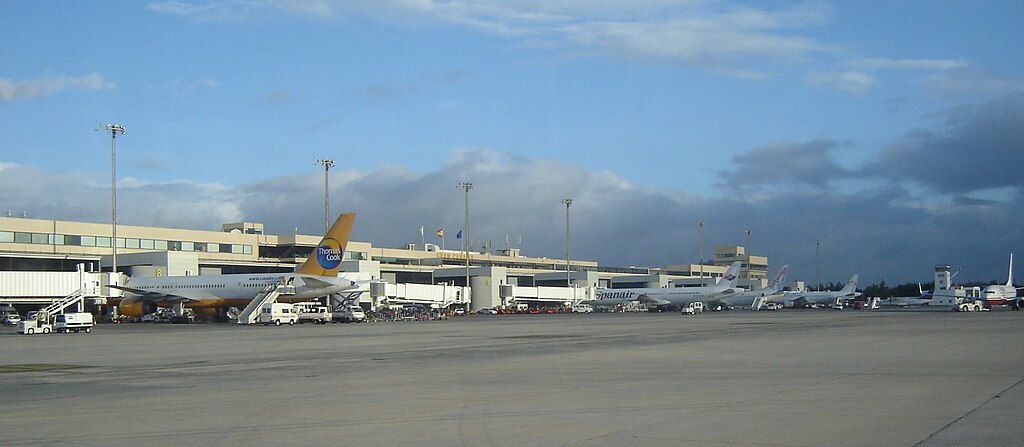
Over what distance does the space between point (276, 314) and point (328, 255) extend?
343 inches

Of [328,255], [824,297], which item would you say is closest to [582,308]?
[824,297]

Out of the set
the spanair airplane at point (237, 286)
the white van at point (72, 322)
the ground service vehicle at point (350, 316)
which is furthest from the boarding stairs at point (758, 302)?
the white van at point (72, 322)

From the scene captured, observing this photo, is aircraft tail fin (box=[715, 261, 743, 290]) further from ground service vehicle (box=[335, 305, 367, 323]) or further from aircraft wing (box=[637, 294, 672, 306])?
ground service vehicle (box=[335, 305, 367, 323])

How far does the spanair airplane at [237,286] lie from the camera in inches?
3024

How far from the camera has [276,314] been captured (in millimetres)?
70062

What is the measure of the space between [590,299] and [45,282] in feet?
248

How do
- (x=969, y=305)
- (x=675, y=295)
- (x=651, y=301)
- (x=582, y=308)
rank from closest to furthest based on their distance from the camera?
(x=969, y=305), (x=675, y=295), (x=651, y=301), (x=582, y=308)

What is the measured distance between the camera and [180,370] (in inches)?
1009

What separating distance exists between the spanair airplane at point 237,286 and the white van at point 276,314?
17.1ft

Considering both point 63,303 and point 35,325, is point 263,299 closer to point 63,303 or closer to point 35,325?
point 63,303

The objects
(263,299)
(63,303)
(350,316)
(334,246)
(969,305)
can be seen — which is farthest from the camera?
(969,305)

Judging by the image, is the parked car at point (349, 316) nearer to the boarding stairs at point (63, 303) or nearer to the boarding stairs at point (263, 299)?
the boarding stairs at point (263, 299)

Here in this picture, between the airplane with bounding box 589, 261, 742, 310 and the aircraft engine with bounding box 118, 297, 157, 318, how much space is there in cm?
6613

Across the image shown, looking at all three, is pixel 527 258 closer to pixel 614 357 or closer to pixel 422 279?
pixel 422 279
